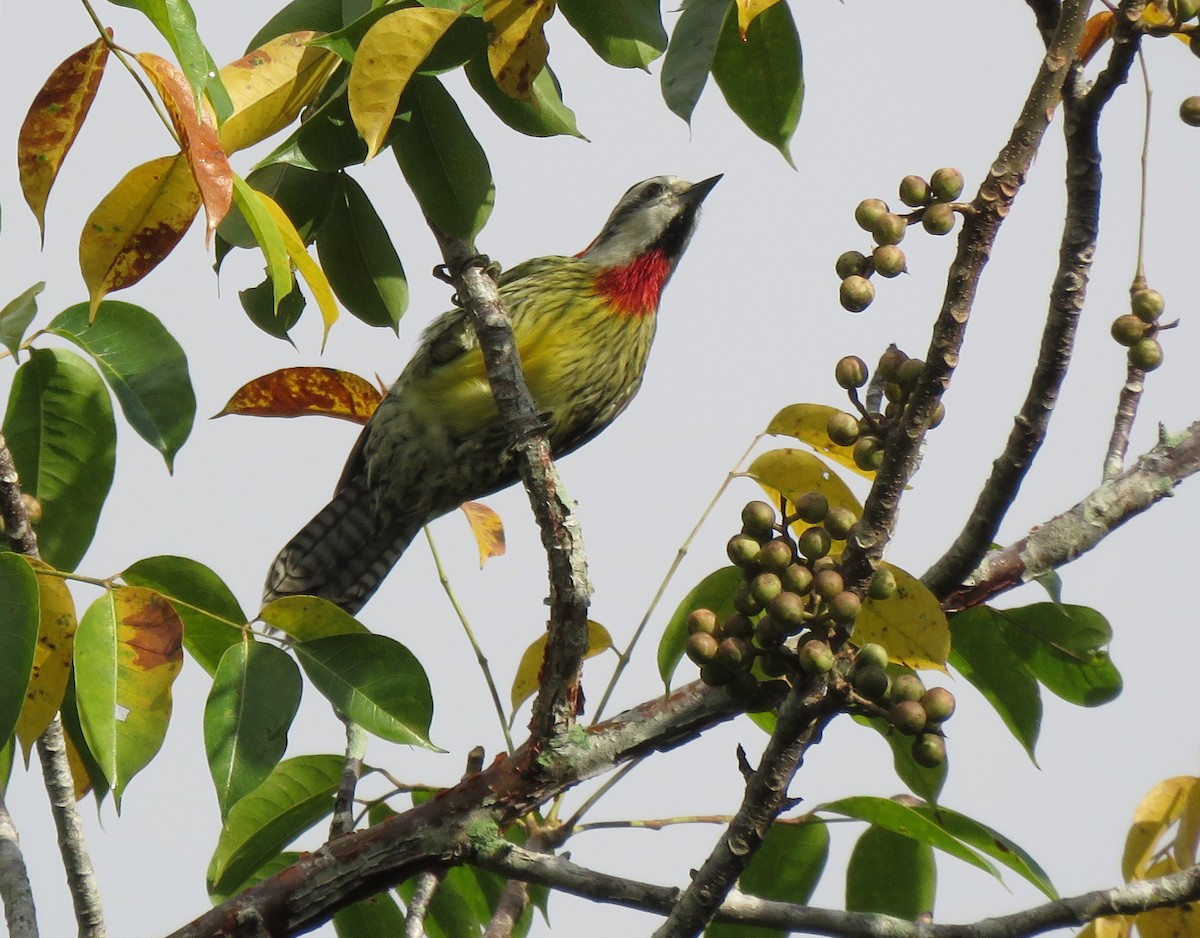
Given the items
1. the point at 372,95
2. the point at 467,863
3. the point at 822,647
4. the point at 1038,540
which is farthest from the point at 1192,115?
the point at 467,863

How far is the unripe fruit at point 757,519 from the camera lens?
195 cm

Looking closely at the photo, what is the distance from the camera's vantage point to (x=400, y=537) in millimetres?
5281

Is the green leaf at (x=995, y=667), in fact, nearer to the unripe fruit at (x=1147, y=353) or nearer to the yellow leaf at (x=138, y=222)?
the unripe fruit at (x=1147, y=353)

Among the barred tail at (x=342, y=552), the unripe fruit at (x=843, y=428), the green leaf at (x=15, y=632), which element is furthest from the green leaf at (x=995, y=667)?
the barred tail at (x=342, y=552)

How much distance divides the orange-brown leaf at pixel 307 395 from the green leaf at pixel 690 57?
1359 millimetres

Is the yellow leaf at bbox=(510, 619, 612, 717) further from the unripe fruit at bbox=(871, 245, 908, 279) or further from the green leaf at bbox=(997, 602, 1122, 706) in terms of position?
the unripe fruit at bbox=(871, 245, 908, 279)

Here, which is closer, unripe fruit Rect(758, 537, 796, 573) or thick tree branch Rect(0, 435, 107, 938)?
unripe fruit Rect(758, 537, 796, 573)

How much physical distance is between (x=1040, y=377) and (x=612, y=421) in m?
3.04

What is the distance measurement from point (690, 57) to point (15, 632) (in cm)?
144

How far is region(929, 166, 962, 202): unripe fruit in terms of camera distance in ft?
6.01

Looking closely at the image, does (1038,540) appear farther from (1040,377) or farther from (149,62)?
(149,62)

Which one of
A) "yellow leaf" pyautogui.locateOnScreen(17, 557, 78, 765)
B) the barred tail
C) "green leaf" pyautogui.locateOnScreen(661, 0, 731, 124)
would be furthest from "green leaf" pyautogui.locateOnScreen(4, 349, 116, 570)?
the barred tail

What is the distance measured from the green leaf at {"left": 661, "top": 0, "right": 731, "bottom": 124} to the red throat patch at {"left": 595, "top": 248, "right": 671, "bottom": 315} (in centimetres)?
261

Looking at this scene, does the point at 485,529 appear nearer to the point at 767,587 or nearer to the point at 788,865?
the point at 788,865
